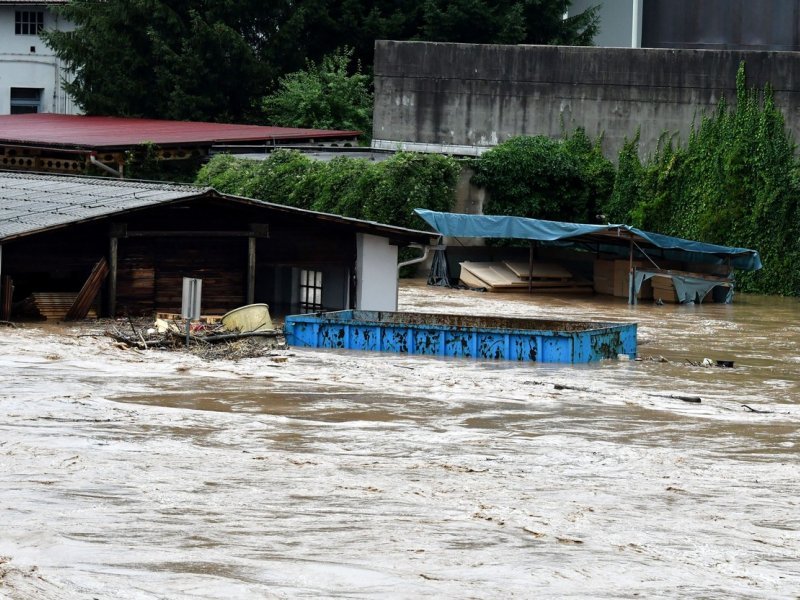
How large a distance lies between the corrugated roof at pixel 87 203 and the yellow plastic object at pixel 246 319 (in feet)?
8.81

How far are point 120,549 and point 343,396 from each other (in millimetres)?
8506

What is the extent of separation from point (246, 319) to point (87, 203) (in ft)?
15.3

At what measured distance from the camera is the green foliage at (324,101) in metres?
52.6

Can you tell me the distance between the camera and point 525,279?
39531 mm

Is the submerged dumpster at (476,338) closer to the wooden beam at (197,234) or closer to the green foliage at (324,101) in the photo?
the wooden beam at (197,234)

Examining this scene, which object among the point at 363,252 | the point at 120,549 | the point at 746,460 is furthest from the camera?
the point at 363,252

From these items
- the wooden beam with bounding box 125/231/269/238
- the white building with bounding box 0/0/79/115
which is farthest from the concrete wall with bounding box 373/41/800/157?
the white building with bounding box 0/0/79/115

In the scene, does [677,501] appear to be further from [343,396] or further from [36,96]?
[36,96]

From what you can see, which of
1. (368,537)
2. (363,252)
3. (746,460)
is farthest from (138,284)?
(368,537)

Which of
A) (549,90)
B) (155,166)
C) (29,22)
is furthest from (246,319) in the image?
(29,22)

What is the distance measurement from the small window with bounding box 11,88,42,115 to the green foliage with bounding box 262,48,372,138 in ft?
41.4

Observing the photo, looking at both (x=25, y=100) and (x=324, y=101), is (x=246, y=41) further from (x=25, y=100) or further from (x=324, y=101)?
(x=25, y=100)

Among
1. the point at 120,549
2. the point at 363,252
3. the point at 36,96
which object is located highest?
the point at 36,96

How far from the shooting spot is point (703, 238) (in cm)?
4022
